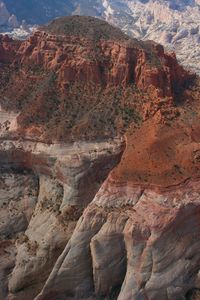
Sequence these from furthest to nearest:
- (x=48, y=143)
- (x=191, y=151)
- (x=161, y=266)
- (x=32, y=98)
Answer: (x=32, y=98) → (x=48, y=143) → (x=191, y=151) → (x=161, y=266)

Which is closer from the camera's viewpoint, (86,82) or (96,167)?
(96,167)

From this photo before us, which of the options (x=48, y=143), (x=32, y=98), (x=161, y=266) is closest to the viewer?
(x=161, y=266)

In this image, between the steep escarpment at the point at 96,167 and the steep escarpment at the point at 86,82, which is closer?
the steep escarpment at the point at 96,167

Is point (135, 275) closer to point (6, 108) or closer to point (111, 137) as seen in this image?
point (111, 137)

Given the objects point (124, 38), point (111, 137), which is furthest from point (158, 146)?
point (124, 38)

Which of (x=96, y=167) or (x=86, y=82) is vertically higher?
(x=86, y=82)

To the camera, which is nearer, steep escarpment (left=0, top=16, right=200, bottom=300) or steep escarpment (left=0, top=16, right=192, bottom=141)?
steep escarpment (left=0, top=16, right=200, bottom=300)

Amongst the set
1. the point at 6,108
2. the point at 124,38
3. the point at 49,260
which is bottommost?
the point at 49,260

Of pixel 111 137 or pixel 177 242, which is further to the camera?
pixel 111 137
